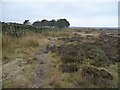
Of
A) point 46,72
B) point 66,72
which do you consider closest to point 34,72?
point 46,72

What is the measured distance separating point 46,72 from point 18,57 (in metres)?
3.37

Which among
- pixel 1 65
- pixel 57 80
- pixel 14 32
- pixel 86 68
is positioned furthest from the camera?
pixel 14 32

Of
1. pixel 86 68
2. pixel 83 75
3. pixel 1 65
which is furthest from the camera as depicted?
pixel 1 65

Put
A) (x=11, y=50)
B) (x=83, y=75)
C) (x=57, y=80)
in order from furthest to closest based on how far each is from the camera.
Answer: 1. (x=11, y=50)
2. (x=83, y=75)
3. (x=57, y=80)

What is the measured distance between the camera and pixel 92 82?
7496mm

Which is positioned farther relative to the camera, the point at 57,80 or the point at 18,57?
the point at 18,57

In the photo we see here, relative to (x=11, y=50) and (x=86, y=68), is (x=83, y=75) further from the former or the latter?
(x=11, y=50)

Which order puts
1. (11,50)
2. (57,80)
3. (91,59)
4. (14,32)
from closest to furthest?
(57,80) → (91,59) → (11,50) → (14,32)

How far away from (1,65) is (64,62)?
7.40 ft

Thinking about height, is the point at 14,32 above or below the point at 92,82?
above

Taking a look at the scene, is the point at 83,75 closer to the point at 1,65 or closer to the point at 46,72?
the point at 46,72

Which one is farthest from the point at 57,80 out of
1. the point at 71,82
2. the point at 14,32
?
the point at 14,32

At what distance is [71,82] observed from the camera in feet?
25.0

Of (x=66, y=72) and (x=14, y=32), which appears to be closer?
(x=66, y=72)
